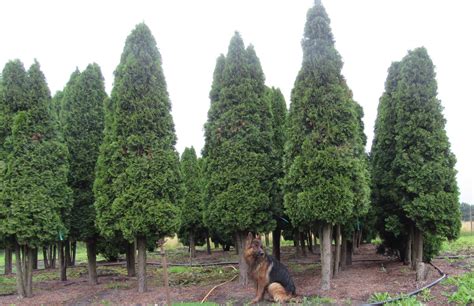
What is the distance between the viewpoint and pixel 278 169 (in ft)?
42.6

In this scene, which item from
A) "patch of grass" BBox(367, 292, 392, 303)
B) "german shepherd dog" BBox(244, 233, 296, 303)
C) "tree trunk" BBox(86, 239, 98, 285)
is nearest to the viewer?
"patch of grass" BBox(367, 292, 392, 303)

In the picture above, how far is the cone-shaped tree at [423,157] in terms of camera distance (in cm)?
1170

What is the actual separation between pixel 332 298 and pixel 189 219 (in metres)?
13.6

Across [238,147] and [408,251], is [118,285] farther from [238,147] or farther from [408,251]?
[408,251]

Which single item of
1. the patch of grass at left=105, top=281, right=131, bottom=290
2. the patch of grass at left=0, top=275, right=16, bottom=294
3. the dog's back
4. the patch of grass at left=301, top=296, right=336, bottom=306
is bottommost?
the patch of grass at left=0, top=275, right=16, bottom=294

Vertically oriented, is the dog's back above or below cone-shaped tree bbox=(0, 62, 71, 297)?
below

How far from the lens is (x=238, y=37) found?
13.5 metres

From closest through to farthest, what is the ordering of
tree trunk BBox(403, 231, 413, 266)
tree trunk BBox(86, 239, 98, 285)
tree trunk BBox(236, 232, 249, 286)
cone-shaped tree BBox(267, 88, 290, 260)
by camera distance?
tree trunk BBox(236, 232, 249, 286)
cone-shaped tree BBox(267, 88, 290, 260)
tree trunk BBox(403, 231, 413, 266)
tree trunk BBox(86, 239, 98, 285)

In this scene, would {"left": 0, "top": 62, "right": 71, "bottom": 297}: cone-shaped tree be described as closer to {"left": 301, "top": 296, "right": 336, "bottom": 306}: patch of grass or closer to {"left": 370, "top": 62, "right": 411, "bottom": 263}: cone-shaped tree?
{"left": 301, "top": 296, "right": 336, "bottom": 306}: patch of grass

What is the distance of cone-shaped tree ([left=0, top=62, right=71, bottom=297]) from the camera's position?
1132cm

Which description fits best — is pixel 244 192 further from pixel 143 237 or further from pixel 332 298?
pixel 332 298

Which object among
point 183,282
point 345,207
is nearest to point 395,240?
point 345,207

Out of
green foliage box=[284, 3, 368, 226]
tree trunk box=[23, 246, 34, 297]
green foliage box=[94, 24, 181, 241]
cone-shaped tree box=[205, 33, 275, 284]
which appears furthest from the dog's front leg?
tree trunk box=[23, 246, 34, 297]

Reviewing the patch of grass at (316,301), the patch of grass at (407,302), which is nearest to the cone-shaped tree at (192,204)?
the patch of grass at (316,301)
